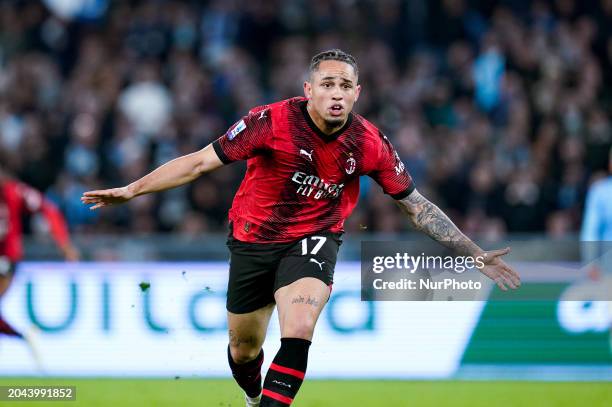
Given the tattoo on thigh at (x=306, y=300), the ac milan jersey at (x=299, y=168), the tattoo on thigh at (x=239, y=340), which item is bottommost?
the tattoo on thigh at (x=239, y=340)

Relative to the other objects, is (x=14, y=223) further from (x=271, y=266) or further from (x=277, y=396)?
(x=277, y=396)

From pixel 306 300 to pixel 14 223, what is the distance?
5849 mm

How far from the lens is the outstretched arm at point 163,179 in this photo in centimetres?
726

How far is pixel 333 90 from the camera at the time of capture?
7.35m

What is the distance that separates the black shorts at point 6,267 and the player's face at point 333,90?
18.5 feet

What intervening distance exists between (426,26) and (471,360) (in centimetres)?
780

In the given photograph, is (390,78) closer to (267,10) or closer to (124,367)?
(267,10)

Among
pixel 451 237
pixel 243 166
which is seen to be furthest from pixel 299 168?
pixel 243 166

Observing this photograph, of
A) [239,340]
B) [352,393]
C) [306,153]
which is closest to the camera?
[306,153]

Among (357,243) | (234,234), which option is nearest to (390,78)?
(357,243)

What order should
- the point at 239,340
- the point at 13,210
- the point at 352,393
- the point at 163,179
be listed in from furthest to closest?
the point at 13,210 → the point at 352,393 → the point at 239,340 → the point at 163,179

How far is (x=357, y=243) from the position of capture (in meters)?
12.7

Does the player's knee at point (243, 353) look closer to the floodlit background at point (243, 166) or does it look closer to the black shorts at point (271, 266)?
the black shorts at point (271, 266)

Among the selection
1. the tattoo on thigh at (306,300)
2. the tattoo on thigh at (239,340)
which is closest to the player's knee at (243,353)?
the tattoo on thigh at (239,340)
